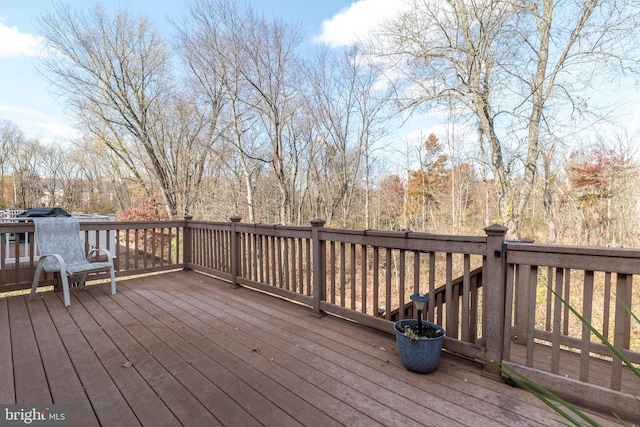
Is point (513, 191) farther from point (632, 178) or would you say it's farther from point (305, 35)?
point (305, 35)

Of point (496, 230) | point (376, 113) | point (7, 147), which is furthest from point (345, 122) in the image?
point (7, 147)

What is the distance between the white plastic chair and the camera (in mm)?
3523

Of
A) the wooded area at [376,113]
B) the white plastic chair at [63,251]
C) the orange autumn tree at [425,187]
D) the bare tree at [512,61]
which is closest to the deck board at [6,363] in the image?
the white plastic chair at [63,251]

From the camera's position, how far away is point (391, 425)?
1.66 m

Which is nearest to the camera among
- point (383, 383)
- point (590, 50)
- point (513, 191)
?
point (383, 383)

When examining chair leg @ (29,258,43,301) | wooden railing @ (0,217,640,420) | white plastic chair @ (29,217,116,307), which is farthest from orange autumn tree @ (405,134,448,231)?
chair leg @ (29,258,43,301)

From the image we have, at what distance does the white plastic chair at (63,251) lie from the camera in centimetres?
352

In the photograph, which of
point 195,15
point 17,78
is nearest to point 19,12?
point 17,78

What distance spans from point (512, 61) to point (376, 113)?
→ 3.92 metres

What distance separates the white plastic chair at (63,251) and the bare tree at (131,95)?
5.74 meters

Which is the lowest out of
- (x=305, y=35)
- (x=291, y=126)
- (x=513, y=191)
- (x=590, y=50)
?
(x=513, y=191)

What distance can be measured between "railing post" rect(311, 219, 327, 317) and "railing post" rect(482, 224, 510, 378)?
5.20 feet

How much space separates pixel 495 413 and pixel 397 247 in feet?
4.14

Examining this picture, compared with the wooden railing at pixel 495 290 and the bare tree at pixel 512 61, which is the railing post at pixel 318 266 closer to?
the wooden railing at pixel 495 290
